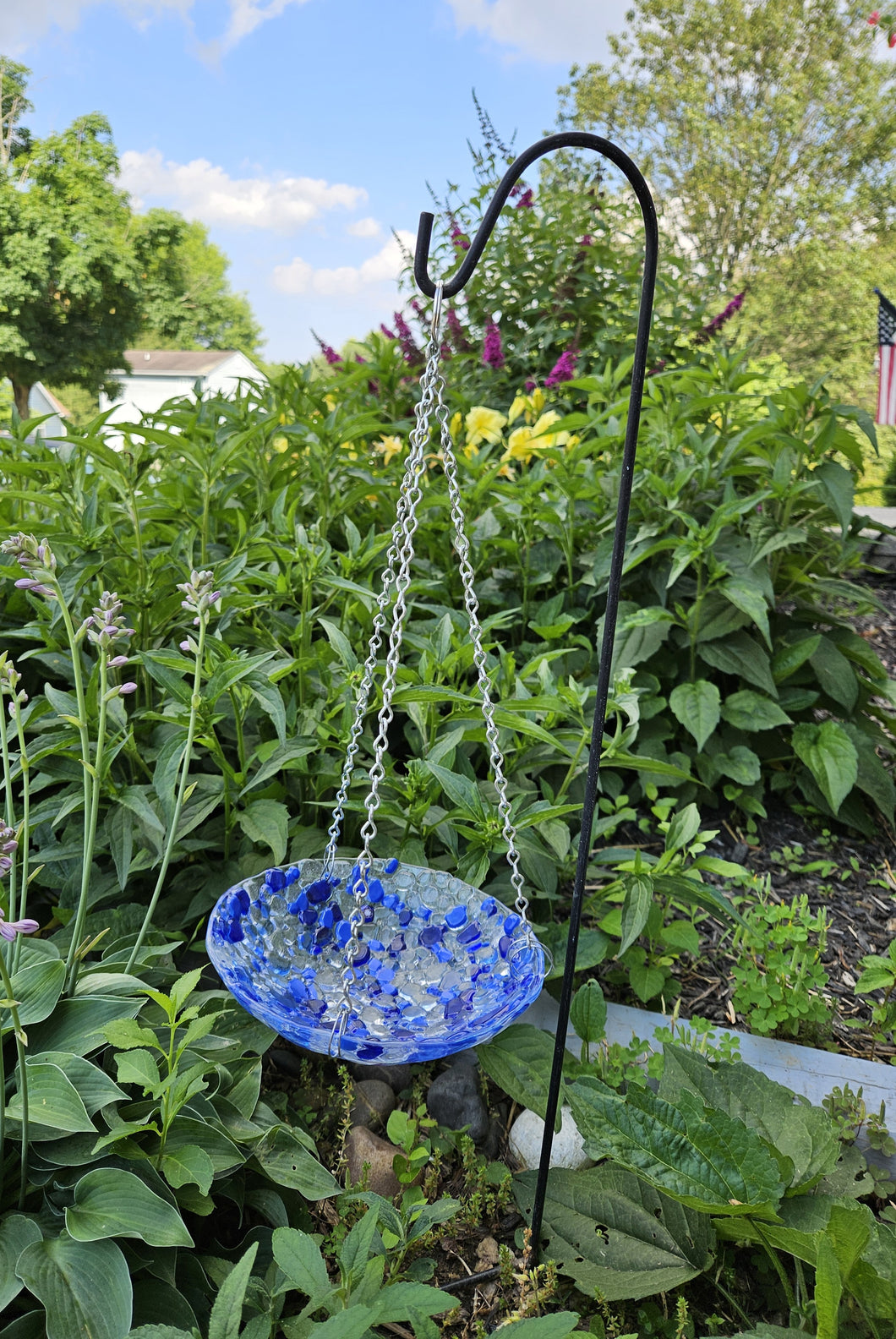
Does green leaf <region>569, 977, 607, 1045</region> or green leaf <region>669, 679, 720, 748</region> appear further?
green leaf <region>669, 679, 720, 748</region>

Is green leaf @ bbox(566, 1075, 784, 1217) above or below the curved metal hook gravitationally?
below

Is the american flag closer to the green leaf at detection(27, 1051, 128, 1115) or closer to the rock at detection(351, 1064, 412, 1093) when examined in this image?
the rock at detection(351, 1064, 412, 1093)

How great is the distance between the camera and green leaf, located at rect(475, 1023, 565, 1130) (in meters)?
1.56

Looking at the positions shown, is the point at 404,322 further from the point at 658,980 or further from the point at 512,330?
the point at 658,980

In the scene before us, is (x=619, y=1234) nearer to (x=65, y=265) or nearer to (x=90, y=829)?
(x=90, y=829)

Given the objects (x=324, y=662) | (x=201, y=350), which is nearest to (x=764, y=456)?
(x=324, y=662)

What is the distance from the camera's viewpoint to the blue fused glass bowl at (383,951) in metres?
1.34

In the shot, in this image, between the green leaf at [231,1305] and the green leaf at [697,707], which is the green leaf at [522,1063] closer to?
the green leaf at [231,1305]

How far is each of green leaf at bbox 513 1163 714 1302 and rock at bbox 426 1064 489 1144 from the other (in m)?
0.20

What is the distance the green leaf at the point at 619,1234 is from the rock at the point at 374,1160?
0.23 meters

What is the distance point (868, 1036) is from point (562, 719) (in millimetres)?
949

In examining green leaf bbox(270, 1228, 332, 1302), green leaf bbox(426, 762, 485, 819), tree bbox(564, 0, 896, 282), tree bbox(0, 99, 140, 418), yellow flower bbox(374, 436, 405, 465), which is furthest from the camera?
tree bbox(0, 99, 140, 418)

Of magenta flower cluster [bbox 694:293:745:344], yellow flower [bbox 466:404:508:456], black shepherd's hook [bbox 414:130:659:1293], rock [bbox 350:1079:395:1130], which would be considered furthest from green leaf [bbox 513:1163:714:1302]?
magenta flower cluster [bbox 694:293:745:344]

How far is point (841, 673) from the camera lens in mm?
2594
